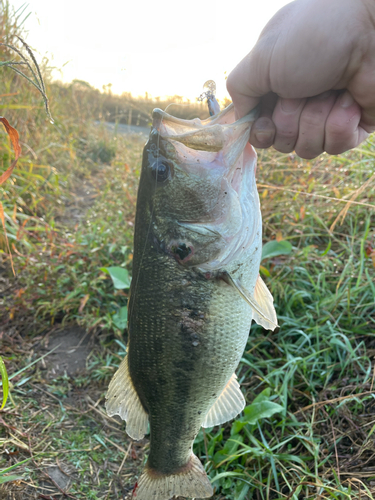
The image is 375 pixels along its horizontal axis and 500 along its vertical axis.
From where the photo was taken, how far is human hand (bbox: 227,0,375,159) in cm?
133

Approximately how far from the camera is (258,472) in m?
2.00

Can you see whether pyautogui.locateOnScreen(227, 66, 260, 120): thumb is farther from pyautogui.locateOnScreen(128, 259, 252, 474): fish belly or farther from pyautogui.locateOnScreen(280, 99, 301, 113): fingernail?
pyautogui.locateOnScreen(128, 259, 252, 474): fish belly

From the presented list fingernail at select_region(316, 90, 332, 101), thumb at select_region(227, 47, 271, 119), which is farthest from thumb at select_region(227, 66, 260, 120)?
fingernail at select_region(316, 90, 332, 101)

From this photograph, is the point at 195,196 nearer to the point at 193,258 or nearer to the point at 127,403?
the point at 193,258

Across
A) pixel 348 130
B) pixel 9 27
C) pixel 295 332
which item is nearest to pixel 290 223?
pixel 295 332

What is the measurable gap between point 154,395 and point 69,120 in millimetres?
7397

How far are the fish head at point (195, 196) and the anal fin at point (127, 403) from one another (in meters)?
0.73

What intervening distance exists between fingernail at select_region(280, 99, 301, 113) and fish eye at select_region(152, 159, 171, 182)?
62 centimetres

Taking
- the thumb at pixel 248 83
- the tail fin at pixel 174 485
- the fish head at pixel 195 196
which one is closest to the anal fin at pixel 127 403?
the tail fin at pixel 174 485

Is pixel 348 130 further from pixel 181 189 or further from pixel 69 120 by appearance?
pixel 69 120

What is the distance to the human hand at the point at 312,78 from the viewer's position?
133 cm

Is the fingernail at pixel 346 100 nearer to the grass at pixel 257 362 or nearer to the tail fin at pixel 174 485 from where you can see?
the grass at pixel 257 362

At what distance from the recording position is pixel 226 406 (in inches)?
74.2

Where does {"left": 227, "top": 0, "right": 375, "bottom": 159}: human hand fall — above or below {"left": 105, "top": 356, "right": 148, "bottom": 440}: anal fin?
above
